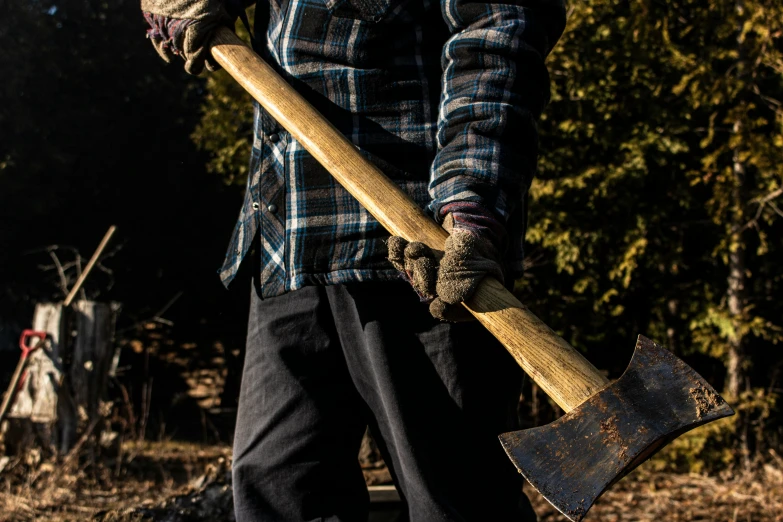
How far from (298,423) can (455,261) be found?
0.54 meters

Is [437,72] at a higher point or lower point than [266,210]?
higher

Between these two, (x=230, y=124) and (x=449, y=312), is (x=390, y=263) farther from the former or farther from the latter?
(x=230, y=124)

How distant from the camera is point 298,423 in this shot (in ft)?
5.36

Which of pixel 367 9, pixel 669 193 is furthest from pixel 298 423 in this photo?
pixel 669 193

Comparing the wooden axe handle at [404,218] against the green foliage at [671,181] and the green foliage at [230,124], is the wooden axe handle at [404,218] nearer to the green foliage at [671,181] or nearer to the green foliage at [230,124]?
the green foliage at [671,181]

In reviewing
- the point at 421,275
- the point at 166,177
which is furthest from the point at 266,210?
the point at 166,177

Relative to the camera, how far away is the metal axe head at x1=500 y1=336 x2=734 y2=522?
4.10 feet

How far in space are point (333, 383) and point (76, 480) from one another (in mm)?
3698

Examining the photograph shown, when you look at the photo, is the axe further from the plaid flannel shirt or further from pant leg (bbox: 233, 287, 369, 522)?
pant leg (bbox: 233, 287, 369, 522)

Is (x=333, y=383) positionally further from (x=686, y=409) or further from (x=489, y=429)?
(x=686, y=409)

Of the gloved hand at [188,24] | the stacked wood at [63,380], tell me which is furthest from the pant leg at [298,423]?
the stacked wood at [63,380]

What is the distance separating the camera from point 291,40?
5.57 ft

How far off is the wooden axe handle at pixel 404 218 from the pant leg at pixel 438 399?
0.16 m

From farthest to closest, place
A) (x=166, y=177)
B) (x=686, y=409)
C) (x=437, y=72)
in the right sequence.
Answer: (x=166, y=177) → (x=437, y=72) → (x=686, y=409)
